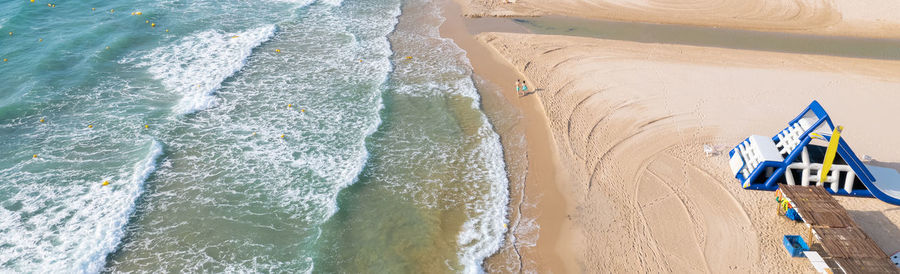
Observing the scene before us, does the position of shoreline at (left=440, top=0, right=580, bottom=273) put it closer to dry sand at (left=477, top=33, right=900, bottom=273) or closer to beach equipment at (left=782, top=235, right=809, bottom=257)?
dry sand at (left=477, top=33, right=900, bottom=273)

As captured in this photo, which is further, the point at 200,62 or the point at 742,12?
the point at 742,12

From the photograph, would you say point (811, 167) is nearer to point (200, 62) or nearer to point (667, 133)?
point (667, 133)

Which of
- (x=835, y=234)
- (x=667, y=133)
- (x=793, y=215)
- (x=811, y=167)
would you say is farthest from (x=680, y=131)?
(x=835, y=234)

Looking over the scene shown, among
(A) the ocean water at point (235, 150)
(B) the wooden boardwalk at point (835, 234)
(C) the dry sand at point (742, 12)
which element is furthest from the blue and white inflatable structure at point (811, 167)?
(C) the dry sand at point (742, 12)

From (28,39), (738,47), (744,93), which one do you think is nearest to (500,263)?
(744,93)

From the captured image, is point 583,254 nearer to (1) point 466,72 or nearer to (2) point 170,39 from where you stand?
(1) point 466,72

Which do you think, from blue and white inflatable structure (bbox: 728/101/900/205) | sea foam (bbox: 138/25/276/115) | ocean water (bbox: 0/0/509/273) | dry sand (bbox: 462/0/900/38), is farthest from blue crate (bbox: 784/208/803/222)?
sea foam (bbox: 138/25/276/115)
